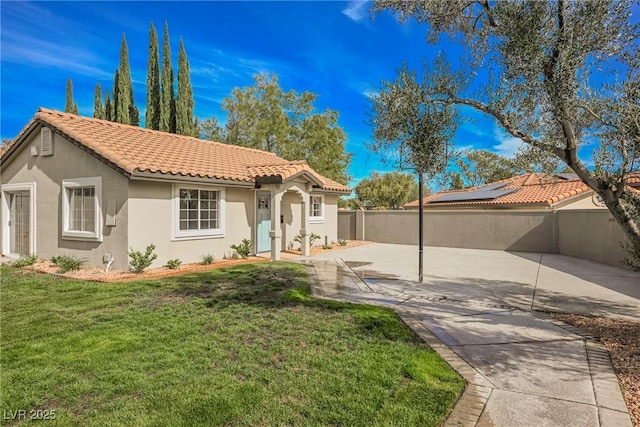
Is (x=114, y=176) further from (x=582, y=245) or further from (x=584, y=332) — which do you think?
(x=582, y=245)

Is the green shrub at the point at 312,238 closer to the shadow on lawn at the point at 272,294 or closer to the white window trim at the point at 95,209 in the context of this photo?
the shadow on lawn at the point at 272,294

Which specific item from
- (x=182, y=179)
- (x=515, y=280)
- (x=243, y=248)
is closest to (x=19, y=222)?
(x=182, y=179)

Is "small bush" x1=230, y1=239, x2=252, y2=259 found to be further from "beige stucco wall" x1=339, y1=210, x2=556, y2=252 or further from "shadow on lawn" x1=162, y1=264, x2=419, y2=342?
"beige stucco wall" x1=339, y1=210, x2=556, y2=252

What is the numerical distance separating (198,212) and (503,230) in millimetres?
15798

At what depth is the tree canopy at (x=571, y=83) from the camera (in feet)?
15.8

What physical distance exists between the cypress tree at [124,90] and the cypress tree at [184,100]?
16.0 feet

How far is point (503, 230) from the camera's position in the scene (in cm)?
1952

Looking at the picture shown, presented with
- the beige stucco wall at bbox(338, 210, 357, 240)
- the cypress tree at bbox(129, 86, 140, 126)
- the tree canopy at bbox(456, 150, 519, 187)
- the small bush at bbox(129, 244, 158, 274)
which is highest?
the cypress tree at bbox(129, 86, 140, 126)

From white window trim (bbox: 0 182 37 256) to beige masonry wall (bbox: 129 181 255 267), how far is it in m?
5.69

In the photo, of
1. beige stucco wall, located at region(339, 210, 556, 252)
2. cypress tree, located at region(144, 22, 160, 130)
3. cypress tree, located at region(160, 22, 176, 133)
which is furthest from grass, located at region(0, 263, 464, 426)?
cypress tree, located at region(144, 22, 160, 130)

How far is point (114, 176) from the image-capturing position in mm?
11570

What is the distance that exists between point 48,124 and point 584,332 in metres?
16.8

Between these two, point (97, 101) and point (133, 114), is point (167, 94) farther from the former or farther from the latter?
point (97, 101)

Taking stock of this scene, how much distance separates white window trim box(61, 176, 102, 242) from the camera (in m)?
11.8
